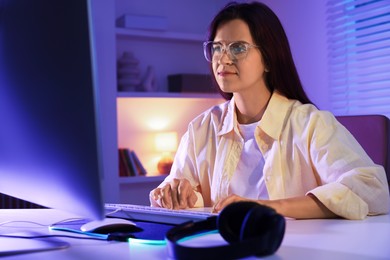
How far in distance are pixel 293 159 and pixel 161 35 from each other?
8.08ft

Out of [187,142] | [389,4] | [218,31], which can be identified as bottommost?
[187,142]

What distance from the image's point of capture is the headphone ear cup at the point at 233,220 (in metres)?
0.86

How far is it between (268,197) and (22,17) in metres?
0.91

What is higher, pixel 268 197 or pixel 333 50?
pixel 333 50

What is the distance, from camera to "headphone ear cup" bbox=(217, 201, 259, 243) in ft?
2.82

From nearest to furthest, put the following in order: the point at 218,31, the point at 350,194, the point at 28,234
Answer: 1. the point at 28,234
2. the point at 350,194
3. the point at 218,31

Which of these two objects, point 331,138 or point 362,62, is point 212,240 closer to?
point 331,138

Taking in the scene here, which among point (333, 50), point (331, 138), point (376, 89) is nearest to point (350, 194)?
point (331, 138)

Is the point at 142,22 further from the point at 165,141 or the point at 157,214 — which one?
the point at 157,214

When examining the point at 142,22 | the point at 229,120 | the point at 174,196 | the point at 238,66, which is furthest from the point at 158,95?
the point at 174,196

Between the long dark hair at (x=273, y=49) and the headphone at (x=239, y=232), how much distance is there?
0.84 m

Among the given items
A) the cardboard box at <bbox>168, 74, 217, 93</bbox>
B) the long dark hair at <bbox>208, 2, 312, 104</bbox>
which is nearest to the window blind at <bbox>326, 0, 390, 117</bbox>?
the cardboard box at <bbox>168, 74, 217, 93</bbox>

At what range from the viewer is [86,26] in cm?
73

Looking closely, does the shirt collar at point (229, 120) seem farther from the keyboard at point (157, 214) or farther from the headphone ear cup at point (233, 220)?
the headphone ear cup at point (233, 220)
